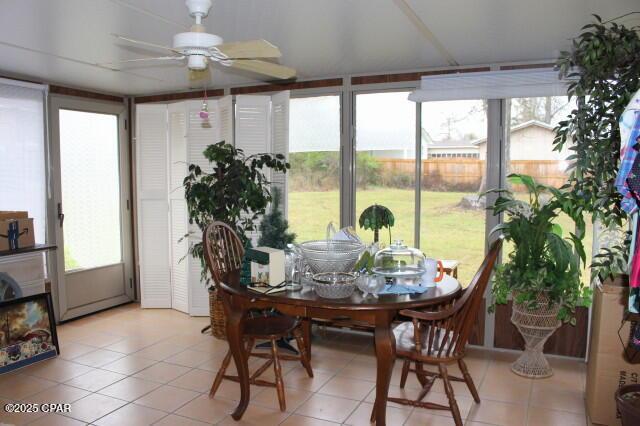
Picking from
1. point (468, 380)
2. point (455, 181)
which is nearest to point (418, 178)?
point (455, 181)

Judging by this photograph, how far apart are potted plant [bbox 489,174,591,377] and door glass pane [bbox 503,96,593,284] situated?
1.59 feet

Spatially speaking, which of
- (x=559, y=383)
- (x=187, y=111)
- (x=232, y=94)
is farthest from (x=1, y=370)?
(x=559, y=383)

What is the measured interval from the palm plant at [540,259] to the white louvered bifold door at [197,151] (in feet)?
8.86

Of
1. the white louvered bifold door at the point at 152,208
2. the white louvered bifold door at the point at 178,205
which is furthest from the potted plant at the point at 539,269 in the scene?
the white louvered bifold door at the point at 152,208

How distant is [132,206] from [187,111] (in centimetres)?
136

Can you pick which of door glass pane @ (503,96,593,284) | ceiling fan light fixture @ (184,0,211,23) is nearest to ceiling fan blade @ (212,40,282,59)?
ceiling fan light fixture @ (184,0,211,23)

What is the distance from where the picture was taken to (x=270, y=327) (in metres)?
3.10

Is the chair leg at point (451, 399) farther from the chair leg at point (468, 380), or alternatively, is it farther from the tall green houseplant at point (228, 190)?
the tall green houseplant at point (228, 190)

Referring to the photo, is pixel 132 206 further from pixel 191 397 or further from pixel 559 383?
pixel 559 383

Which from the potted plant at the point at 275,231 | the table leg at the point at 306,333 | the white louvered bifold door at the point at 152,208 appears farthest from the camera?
the white louvered bifold door at the point at 152,208

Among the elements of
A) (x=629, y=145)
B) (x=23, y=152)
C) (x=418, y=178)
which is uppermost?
(x=23, y=152)

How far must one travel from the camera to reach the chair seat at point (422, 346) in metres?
2.60

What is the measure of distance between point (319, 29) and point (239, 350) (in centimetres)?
190

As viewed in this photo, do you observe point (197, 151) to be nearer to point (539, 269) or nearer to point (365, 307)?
point (365, 307)
